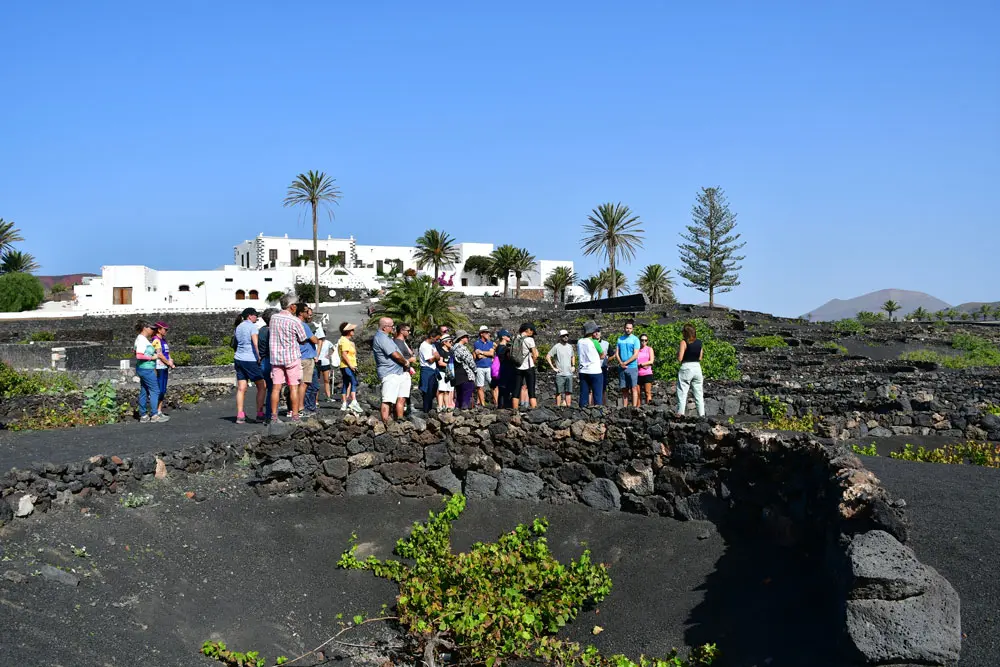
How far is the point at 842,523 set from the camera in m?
5.42

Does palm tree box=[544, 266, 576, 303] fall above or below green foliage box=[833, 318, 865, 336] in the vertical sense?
above

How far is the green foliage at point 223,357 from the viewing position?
96.1ft

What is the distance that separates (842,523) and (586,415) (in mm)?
3433

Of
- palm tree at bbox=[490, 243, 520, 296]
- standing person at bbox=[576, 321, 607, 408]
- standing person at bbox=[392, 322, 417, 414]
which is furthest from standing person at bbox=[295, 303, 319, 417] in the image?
palm tree at bbox=[490, 243, 520, 296]

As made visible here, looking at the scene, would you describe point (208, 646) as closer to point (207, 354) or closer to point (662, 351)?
point (662, 351)

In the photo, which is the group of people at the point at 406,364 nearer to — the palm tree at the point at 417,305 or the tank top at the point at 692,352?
the tank top at the point at 692,352

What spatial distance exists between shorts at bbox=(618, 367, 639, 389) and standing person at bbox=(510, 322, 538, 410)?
137 cm

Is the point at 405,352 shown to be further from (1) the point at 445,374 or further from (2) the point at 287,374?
(1) the point at 445,374

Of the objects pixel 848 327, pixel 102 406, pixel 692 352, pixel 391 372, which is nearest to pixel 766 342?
pixel 848 327

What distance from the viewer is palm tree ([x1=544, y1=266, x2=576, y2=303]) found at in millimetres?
78125

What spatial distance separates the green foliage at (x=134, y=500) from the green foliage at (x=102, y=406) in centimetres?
533

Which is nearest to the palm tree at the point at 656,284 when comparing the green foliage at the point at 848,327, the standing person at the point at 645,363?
the green foliage at the point at 848,327

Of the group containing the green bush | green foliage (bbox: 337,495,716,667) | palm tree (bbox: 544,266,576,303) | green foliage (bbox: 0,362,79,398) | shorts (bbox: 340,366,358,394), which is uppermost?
palm tree (bbox: 544,266,576,303)

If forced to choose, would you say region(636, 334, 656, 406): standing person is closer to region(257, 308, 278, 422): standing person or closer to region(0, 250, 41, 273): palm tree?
region(257, 308, 278, 422): standing person
